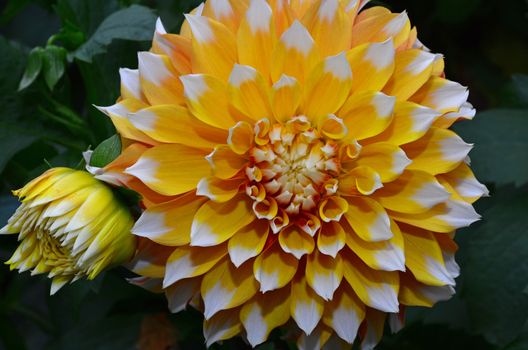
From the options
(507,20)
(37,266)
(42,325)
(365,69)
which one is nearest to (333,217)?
(365,69)

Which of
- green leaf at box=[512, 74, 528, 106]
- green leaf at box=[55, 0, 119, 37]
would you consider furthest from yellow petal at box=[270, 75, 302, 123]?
green leaf at box=[512, 74, 528, 106]

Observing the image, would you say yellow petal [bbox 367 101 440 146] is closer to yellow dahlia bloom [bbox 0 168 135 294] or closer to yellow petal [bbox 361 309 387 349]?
yellow petal [bbox 361 309 387 349]

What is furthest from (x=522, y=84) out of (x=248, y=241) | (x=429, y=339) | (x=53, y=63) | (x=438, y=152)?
(x=53, y=63)

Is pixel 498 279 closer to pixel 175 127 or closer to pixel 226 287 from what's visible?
pixel 226 287

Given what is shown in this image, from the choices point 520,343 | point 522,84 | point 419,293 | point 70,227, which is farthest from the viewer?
point 522,84

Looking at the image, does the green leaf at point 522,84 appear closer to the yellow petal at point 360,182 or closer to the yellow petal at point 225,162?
the yellow petal at point 360,182

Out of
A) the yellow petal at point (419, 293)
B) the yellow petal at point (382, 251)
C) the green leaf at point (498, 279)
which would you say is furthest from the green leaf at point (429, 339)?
the yellow petal at point (382, 251)
